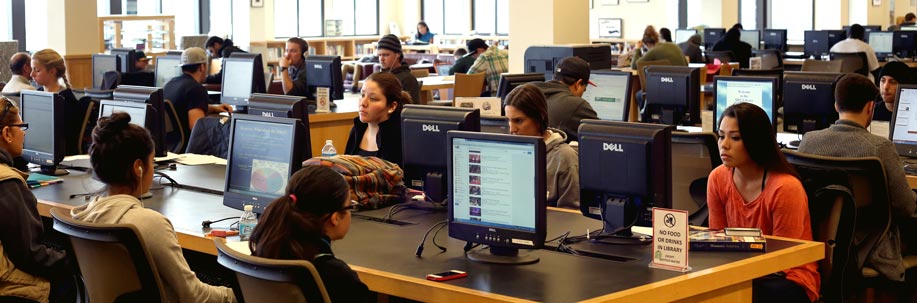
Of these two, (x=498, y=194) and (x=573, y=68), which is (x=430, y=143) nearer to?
(x=498, y=194)

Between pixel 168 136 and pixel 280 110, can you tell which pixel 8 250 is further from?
pixel 168 136

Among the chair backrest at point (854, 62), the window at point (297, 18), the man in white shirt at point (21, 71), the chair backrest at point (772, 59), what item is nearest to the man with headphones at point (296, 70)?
the man in white shirt at point (21, 71)

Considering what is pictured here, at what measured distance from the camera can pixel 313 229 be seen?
3.12 m

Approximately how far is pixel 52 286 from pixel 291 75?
544 cm

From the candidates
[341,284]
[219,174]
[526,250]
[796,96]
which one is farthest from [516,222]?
[796,96]

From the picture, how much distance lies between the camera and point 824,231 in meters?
4.26

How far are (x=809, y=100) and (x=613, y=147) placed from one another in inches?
135

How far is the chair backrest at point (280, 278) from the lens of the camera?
291 centimetres

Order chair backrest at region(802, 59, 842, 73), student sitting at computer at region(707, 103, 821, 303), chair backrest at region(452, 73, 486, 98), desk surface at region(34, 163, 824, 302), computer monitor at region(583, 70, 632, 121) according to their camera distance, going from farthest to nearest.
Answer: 1. chair backrest at region(802, 59, 842, 73)
2. chair backrest at region(452, 73, 486, 98)
3. computer monitor at region(583, 70, 632, 121)
4. student sitting at computer at region(707, 103, 821, 303)
5. desk surface at region(34, 163, 824, 302)

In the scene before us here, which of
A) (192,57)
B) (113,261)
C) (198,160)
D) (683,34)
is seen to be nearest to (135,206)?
(113,261)

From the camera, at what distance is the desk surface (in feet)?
10.6

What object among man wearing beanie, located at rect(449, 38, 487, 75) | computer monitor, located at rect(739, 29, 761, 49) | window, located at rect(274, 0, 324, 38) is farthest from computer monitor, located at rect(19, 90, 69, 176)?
computer monitor, located at rect(739, 29, 761, 49)

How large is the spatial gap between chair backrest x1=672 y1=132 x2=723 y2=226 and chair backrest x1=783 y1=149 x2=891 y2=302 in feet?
1.04

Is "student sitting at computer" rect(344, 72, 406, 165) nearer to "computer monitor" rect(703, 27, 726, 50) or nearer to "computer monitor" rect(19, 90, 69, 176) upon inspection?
"computer monitor" rect(19, 90, 69, 176)
